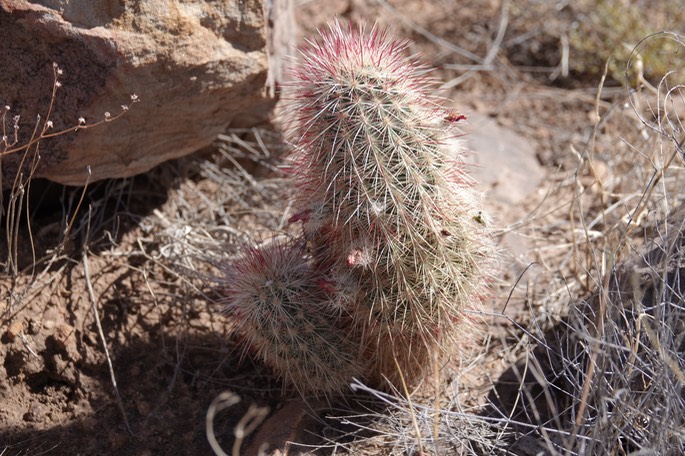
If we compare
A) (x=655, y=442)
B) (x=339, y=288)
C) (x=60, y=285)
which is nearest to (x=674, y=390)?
(x=655, y=442)

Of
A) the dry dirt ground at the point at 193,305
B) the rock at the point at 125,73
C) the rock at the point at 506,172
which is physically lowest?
the dry dirt ground at the point at 193,305

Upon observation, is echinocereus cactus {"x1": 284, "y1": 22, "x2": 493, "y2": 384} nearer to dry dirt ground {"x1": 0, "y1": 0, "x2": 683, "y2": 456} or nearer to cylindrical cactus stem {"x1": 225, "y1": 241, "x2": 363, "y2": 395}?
cylindrical cactus stem {"x1": 225, "y1": 241, "x2": 363, "y2": 395}

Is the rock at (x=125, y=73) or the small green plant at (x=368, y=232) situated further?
the rock at (x=125, y=73)

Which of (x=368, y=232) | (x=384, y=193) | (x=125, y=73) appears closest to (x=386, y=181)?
(x=384, y=193)

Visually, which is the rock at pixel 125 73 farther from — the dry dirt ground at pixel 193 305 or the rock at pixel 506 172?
the rock at pixel 506 172

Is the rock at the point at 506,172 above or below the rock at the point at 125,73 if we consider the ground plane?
below

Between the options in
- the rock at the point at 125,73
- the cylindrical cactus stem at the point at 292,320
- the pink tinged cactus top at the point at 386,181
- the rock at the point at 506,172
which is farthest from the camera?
the rock at the point at 506,172

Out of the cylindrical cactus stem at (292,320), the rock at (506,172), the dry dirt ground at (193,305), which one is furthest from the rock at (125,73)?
the rock at (506,172)
